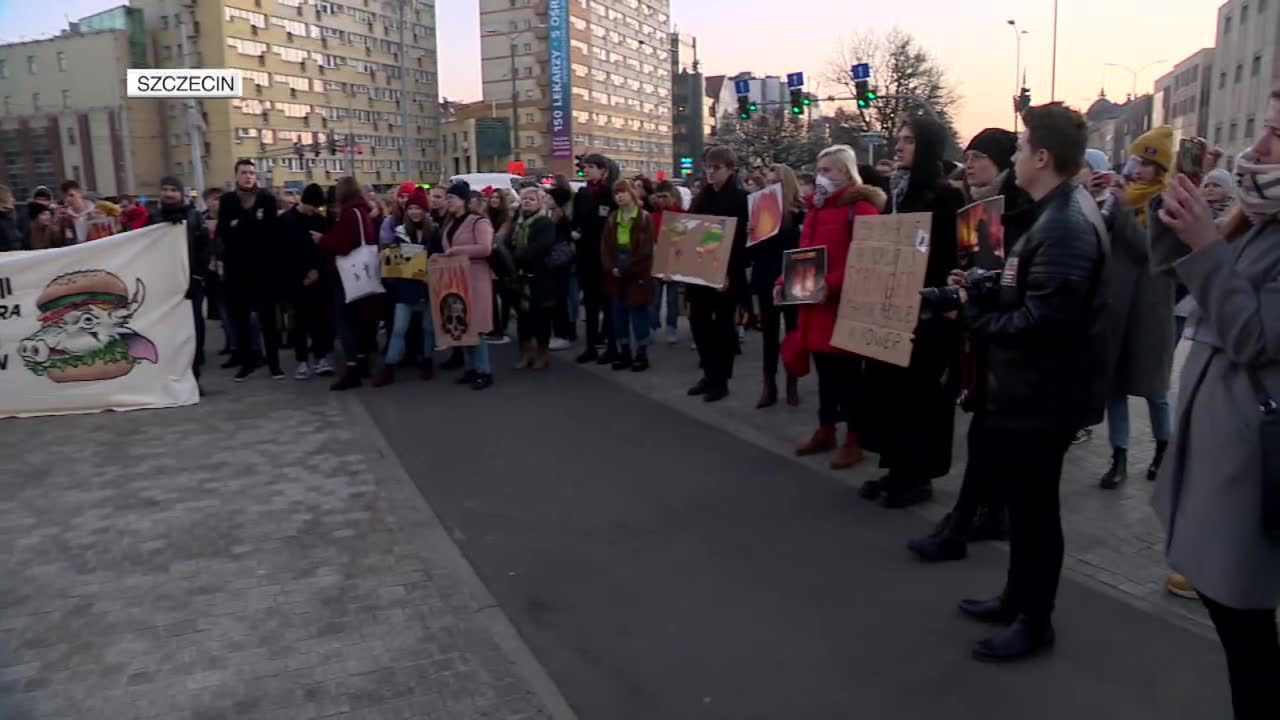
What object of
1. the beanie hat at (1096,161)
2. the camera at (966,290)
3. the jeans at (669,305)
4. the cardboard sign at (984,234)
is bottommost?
the jeans at (669,305)

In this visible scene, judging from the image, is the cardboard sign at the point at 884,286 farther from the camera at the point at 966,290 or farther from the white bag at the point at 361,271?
the white bag at the point at 361,271

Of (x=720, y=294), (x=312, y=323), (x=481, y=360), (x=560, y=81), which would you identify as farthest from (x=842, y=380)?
(x=560, y=81)

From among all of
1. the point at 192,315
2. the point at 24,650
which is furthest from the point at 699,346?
the point at 24,650

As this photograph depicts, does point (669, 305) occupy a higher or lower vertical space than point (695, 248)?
lower

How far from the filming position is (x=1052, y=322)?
3426mm

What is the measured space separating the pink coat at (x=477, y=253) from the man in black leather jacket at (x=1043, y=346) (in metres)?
6.50

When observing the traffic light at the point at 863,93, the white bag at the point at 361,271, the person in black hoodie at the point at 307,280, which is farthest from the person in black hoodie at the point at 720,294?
the traffic light at the point at 863,93

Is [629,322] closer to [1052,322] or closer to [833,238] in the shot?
[833,238]

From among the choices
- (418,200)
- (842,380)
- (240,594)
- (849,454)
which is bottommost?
(240,594)

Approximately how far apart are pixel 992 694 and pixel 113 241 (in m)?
8.31

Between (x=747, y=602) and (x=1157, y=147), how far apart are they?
3287mm

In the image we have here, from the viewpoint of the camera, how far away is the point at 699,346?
8.82m

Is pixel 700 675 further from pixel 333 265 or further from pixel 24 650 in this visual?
pixel 333 265

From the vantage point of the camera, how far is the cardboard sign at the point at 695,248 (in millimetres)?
8289
